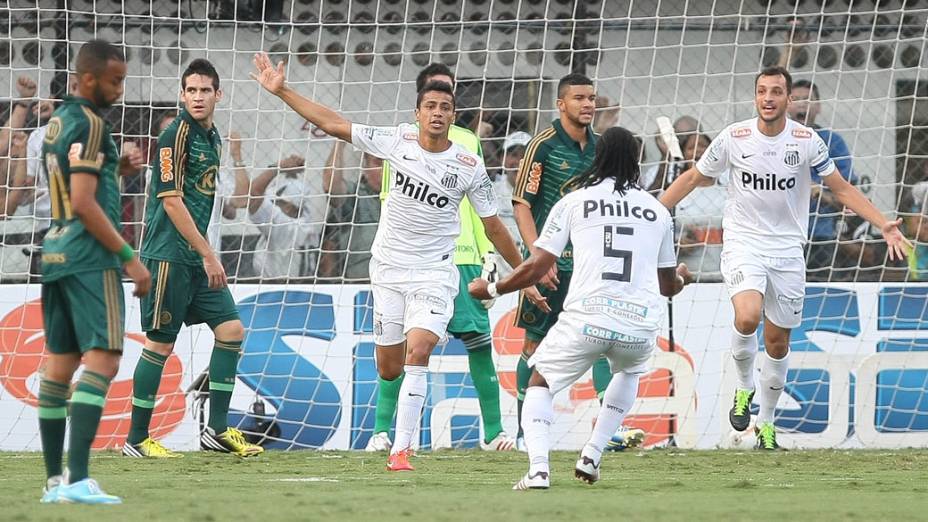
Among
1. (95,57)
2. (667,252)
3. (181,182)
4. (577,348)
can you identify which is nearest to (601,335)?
(577,348)

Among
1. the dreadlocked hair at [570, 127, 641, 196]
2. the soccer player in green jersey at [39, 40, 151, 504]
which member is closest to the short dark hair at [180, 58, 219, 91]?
the soccer player in green jersey at [39, 40, 151, 504]

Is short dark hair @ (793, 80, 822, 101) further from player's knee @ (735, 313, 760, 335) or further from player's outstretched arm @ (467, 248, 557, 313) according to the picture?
player's outstretched arm @ (467, 248, 557, 313)

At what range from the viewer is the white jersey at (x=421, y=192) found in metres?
8.73

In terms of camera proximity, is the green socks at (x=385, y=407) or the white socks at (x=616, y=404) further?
the green socks at (x=385, y=407)

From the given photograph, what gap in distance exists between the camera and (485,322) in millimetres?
10445

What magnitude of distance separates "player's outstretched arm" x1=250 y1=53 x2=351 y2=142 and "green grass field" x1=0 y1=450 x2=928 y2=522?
197 cm

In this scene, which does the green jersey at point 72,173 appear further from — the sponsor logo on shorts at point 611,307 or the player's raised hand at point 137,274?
the sponsor logo on shorts at point 611,307

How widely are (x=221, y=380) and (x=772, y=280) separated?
377cm

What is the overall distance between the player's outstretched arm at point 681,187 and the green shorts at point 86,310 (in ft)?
15.6

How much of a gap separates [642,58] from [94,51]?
7740mm

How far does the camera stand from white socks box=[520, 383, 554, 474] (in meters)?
6.87

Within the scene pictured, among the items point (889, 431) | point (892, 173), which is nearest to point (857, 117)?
point (892, 173)


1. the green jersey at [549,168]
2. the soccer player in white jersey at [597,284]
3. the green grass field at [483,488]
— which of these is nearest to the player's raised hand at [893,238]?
the green grass field at [483,488]

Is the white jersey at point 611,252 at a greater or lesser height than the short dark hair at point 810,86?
lesser
